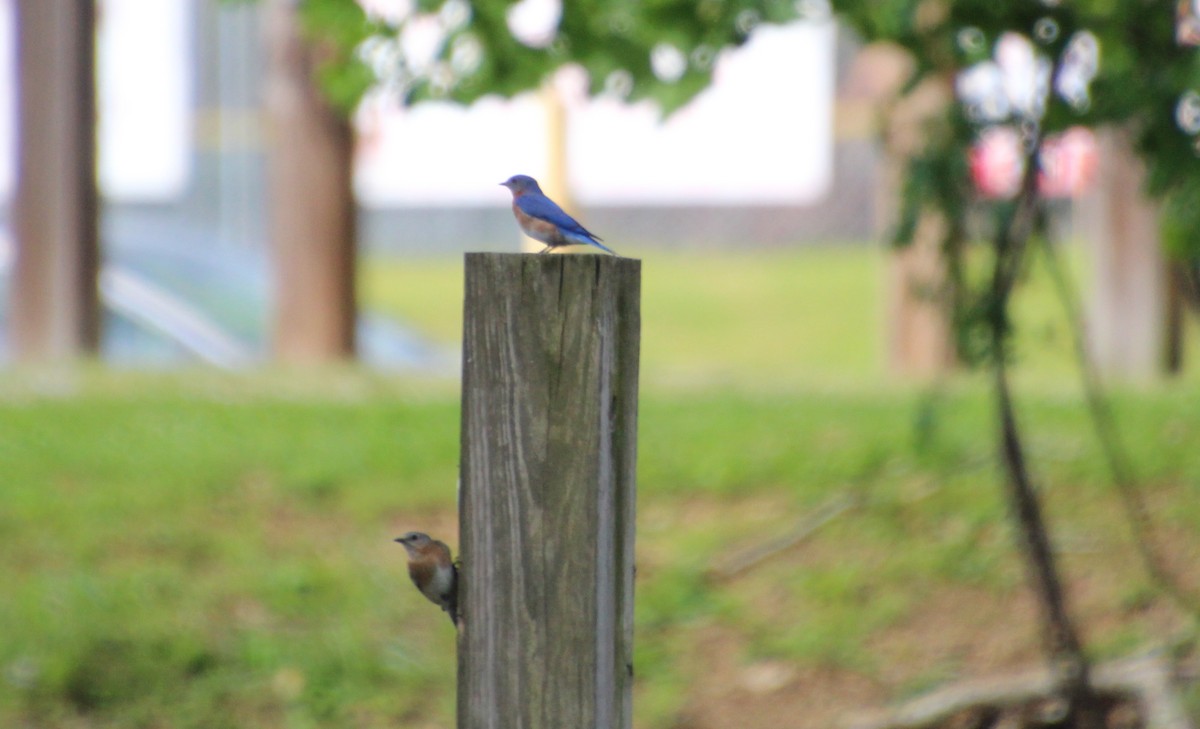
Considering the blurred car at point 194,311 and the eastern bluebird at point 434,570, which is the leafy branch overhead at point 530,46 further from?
the blurred car at point 194,311

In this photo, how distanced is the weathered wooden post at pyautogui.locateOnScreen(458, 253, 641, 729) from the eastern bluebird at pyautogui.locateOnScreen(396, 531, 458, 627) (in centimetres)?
5

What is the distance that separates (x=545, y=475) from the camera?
1719 mm

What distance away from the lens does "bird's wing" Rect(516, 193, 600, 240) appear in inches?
74.5

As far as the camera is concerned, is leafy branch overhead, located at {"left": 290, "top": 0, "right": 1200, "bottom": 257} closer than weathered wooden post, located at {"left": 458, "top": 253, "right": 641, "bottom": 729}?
No

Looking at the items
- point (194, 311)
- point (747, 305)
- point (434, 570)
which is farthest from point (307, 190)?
point (747, 305)

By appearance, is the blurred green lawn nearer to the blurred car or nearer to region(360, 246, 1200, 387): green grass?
the blurred car

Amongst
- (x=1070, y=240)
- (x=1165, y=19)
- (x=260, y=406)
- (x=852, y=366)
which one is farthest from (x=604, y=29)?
(x=1070, y=240)

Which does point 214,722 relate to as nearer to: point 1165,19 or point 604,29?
point 604,29

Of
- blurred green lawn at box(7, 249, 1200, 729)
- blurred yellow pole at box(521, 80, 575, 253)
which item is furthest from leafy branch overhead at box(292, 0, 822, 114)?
blurred yellow pole at box(521, 80, 575, 253)

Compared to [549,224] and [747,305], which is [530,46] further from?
[747,305]

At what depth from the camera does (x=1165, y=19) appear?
3.43 m

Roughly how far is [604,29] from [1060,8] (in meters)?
1.15

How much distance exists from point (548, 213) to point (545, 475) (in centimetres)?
39

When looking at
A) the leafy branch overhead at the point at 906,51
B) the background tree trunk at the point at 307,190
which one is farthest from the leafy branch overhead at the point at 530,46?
the background tree trunk at the point at 307,190
